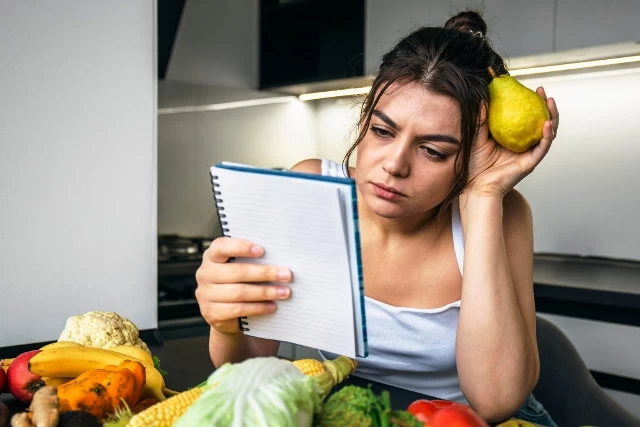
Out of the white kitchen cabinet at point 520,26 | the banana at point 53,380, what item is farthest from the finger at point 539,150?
the white kitchen cabinet at point 520,26

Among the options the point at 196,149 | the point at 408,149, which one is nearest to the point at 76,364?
the point at 408,149

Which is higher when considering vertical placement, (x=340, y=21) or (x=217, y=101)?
(x=340, y=21)

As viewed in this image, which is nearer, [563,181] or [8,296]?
[8,296]

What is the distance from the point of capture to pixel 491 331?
3.77 feet

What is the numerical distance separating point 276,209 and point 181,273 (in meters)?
2.36

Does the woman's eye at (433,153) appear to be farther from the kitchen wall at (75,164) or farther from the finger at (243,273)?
the kitchen wall at (75,164)

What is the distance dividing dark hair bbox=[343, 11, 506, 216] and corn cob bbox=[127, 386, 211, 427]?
2.23ft

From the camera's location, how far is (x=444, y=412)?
0.73m

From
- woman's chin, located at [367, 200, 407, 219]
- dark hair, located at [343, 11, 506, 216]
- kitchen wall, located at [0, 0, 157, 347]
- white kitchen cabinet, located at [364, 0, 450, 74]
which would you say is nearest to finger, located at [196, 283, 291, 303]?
woman's chin, located at [367, 200, 407, 219]

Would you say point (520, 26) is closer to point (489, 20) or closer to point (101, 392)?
point (489, 20)

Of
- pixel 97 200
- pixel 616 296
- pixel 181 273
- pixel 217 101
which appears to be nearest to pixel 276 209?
pixel 97 200

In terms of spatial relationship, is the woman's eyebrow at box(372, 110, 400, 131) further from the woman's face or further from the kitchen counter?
the kitchen counter

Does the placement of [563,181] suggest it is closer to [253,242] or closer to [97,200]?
[97,200]

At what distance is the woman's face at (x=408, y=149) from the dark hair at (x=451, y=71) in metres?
0.02
